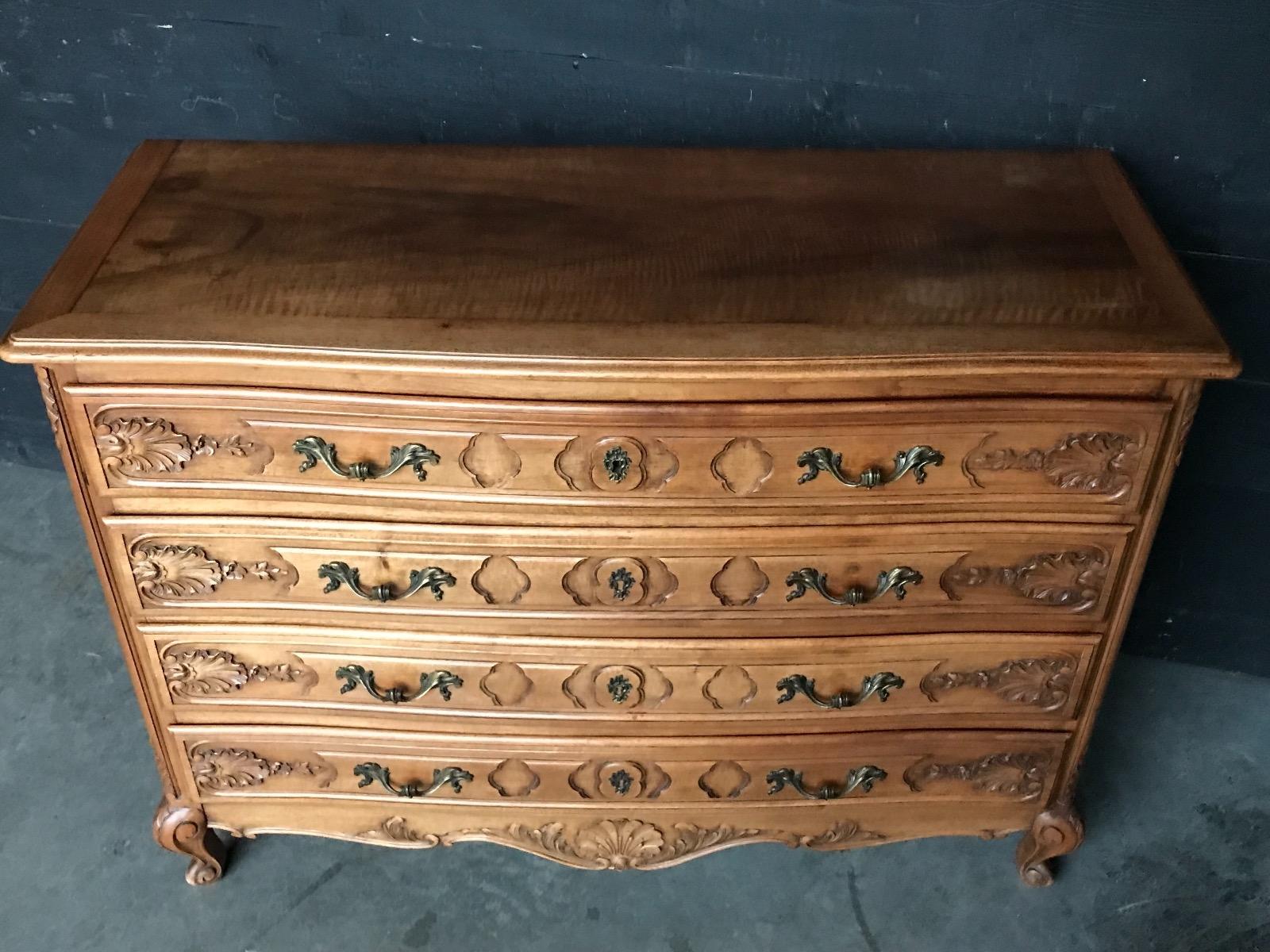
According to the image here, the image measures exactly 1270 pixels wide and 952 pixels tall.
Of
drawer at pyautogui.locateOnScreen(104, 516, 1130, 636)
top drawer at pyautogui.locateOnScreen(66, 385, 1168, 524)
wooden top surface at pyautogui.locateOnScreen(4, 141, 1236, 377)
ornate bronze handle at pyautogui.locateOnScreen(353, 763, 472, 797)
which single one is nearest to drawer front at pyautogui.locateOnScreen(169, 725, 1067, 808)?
ornate bronze handle at pyautogui.locateOnScreen(353, 763, 472, 797)

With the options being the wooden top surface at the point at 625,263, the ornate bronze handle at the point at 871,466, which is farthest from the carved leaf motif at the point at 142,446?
the ornate bronze handle at the point at 871,466

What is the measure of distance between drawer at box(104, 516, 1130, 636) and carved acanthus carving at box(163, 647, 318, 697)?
7cm

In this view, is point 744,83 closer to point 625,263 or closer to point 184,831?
point 625,263

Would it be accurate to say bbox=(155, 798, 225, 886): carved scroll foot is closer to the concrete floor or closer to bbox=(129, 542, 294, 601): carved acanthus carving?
the concrete floor

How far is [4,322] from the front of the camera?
2.26 m

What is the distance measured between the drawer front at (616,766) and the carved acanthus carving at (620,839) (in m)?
0.06

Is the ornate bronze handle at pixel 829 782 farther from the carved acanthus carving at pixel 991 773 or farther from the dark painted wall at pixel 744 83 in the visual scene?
the dark painted wall at pixel 744 83

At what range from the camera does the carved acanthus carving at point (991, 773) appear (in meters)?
1.65

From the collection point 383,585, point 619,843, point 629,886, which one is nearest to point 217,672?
point 383,585

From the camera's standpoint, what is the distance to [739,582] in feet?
4.75

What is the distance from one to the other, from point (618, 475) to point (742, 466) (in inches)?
5.7

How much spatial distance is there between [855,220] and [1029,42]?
0.43 meters

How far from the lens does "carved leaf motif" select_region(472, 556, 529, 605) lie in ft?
4.68

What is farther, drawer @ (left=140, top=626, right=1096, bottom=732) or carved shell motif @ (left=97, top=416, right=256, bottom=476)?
drawer @ (left=140, top=626, right=1096, bottom=732)
